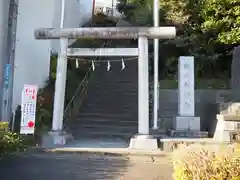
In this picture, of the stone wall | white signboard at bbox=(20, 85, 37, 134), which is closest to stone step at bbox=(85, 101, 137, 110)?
the stone wall

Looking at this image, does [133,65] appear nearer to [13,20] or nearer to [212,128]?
[212,128]

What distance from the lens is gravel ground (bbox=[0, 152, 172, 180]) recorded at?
24.0 feet

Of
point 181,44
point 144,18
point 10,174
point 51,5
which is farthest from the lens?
point 144,18

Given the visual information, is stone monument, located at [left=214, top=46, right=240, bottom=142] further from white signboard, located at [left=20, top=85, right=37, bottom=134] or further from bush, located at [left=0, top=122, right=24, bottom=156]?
bush, located at [left=0, top=122, right=24, bottom=156]

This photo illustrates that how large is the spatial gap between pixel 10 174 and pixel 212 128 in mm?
9103

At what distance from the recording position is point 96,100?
16.7 meters

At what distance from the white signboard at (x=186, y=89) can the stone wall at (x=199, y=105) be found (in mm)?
1308

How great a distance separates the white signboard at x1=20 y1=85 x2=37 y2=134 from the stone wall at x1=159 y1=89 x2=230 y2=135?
221 inches

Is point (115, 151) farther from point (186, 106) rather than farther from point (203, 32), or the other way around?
point (203, 32)

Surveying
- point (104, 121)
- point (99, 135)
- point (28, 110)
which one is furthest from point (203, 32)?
point (28, 110)

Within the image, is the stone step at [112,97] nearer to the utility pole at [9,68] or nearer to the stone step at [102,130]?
the stone step at [102,130]

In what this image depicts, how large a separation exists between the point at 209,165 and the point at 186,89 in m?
9.06

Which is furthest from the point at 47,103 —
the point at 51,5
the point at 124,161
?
the point at 124,161

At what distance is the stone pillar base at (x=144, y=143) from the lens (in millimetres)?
11328
